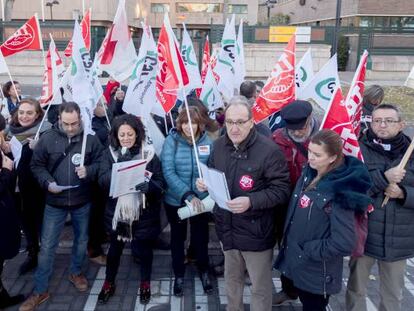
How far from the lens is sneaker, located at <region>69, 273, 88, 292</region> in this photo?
14.2 ft

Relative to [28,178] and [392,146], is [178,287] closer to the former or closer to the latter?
[28,178]

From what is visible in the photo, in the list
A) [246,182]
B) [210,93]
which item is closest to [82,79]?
[210,93]

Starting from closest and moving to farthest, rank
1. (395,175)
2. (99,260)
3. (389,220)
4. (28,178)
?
(395,175)
(389,220)
(28,178)
(99,260)

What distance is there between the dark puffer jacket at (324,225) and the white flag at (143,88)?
6.74 ft

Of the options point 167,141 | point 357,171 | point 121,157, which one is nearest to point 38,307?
point 121,157

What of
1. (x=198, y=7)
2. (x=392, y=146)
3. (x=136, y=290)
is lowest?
(x=136, y=290)

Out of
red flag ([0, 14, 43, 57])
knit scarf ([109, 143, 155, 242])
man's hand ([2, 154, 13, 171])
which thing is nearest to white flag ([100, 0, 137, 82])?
Result: red flag ([0, 14, 43, 57])

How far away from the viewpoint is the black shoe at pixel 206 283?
14.4 ft

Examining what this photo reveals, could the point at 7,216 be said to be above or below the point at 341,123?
below

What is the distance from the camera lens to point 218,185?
3.21 metres

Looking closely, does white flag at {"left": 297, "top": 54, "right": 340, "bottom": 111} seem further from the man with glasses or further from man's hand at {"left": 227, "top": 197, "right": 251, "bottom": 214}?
man's hand at {"left": 227, "top": 197, "right": 251, "bottom": 214}

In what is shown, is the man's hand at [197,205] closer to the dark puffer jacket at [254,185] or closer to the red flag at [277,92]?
the dark puffer jacket at [254,185]

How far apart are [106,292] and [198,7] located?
52.0m

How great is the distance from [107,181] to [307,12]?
4706 cm
